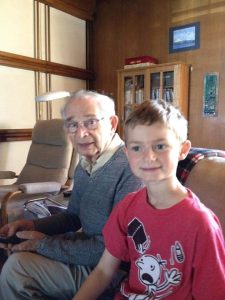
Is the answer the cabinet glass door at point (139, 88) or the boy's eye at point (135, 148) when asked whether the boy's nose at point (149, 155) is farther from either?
the cabinet glass door at point (139, 88)

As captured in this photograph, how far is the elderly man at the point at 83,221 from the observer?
3.49ft

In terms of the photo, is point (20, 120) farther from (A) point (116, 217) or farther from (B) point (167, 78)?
(A) point (116, 217)

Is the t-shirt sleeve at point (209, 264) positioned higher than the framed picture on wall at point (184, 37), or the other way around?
the framed picture on wall at point (184, 37)

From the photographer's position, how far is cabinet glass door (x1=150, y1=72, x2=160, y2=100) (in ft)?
11.9

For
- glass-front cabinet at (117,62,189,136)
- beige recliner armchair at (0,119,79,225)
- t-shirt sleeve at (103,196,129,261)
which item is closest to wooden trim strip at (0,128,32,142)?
beige recliner armchair at (0,119,79,225)

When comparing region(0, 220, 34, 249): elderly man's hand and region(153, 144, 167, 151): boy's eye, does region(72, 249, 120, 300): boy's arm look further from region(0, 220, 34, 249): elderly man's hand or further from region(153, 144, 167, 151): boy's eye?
region(0, 220, 34, 249): elderly man's hand

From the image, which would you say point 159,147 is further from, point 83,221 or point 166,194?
point 83,221

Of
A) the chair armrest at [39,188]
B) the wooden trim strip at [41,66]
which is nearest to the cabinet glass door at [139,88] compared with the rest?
the wooden trim strip at [41,66]

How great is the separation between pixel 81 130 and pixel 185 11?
306 centimetres

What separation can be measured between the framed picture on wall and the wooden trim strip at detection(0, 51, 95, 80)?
1314mm

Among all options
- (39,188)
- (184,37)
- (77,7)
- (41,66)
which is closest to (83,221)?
(39,188)

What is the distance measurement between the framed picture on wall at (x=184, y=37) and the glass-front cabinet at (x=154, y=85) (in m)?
0.25

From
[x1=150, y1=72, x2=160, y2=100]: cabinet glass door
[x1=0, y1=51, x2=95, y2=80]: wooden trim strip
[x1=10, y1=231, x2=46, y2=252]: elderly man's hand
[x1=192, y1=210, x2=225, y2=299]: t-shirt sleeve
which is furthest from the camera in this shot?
[x1=150, y1=72, x2=160, y2=100]: cabinet glass door

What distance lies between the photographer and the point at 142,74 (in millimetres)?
3697
